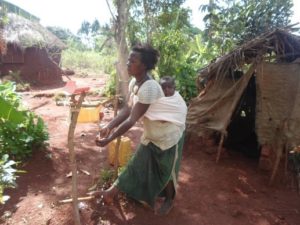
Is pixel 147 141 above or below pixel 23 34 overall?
below

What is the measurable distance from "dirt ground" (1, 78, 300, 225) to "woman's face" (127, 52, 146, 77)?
1.61 meters

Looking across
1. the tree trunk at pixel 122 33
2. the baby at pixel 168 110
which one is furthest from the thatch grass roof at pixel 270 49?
the tree trunk at pixel 122 33

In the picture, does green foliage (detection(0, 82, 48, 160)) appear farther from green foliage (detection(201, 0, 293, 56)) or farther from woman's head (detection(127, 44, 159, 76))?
green foliage (detection(201, 0, 293, 56))

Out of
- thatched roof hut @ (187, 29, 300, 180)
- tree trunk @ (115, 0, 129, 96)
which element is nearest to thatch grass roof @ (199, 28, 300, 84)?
thatched roof hut @ (187, 29, 300, 180)

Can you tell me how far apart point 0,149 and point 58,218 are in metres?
1.71

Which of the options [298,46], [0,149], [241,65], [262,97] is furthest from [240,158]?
[0,149]

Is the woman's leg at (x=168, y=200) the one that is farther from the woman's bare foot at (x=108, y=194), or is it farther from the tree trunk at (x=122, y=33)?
the tree trunk at (x=122, y=33)

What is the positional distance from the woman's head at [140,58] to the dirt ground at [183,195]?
1.63 m

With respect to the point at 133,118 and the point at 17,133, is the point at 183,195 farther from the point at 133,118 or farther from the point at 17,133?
the point at 17,133

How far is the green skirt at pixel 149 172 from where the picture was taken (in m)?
3.12

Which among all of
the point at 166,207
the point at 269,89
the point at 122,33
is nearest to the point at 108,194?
the point at 166,207

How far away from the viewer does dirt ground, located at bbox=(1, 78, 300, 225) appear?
3.27 metres

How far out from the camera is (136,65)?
2.81 metres

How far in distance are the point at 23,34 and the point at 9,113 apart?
11.4 m
